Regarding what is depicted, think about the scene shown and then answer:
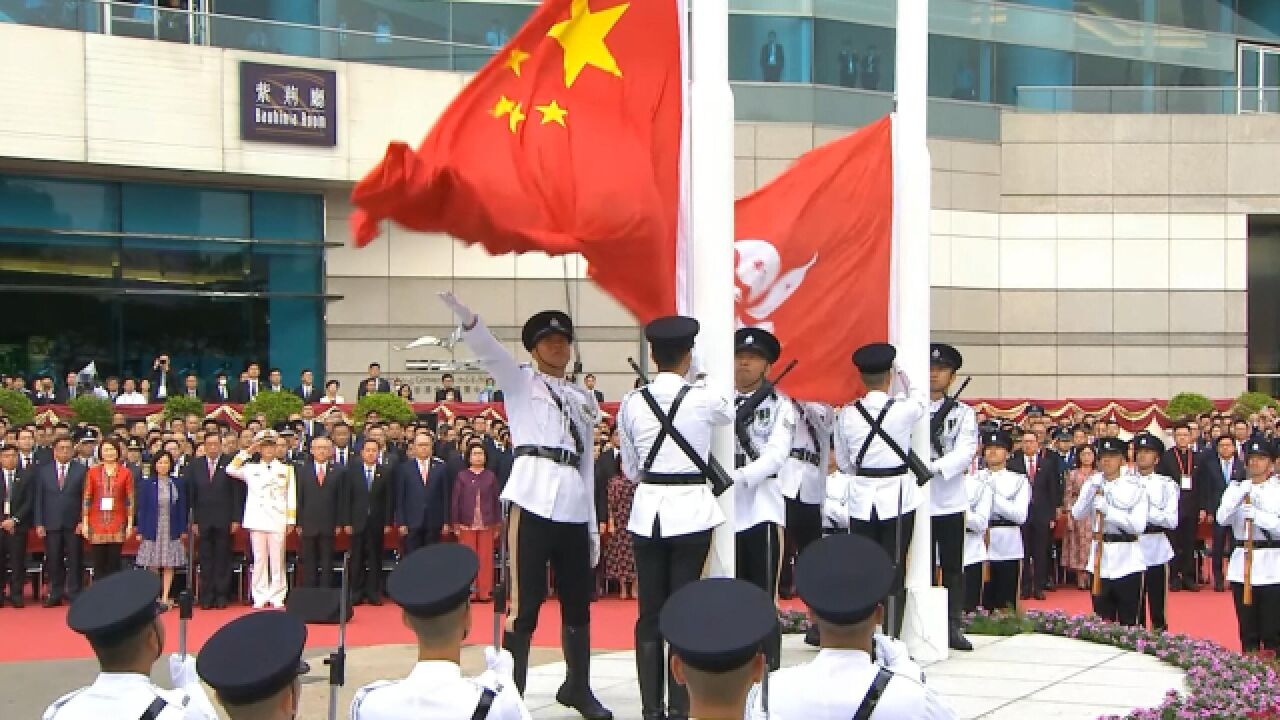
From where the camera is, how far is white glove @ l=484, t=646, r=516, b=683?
14.4 ft

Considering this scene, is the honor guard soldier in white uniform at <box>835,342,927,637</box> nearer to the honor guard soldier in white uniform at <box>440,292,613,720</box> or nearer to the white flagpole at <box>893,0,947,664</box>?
the white flagpole at <box>893,0,947,664</box>

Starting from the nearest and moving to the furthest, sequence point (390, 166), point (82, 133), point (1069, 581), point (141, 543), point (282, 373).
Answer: point (390, 166) < point (141, 543) < point (1069, 581) < point (82, 133) < point (282, 373)

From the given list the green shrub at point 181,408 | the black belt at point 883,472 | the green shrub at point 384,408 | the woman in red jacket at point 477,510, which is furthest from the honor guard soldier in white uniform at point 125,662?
the green shrub at point 181,408

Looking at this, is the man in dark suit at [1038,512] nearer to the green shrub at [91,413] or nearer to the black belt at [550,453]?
the black belt at [550,453]

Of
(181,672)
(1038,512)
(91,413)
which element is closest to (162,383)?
(91,413)

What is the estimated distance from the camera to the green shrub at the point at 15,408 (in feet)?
62.7

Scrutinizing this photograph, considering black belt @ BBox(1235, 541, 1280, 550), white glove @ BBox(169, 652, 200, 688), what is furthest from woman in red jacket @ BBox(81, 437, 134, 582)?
white glove @ BBox(169, 652, 200, 688)

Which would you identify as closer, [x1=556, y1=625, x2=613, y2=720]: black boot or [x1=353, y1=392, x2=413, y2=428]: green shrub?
[x1=556, y1=625, x2=613, y2=720]: black boot

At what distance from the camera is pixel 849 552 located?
4.46m

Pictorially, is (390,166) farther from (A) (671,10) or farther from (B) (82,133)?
(B) (82,133)

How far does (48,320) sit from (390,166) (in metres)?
23.1

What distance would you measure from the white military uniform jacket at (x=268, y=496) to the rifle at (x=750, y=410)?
25.7 ft

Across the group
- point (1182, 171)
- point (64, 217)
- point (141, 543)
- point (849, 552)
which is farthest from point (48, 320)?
point (849, 552)

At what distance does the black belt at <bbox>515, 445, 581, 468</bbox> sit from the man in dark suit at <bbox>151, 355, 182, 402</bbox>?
17004mm
